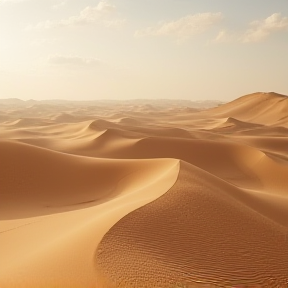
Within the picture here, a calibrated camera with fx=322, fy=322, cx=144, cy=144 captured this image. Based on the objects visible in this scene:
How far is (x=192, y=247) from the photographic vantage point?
14.3ft

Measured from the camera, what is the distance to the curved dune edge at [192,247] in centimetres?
370

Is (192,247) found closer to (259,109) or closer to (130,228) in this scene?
(130,228)

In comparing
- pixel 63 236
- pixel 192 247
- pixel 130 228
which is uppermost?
pixel 130 228

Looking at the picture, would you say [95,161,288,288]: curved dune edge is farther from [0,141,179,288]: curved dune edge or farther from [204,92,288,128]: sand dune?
[204,92,288,128]: sand dune

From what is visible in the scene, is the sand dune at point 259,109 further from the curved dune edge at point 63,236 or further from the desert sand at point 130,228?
the curved dune edge at point 63,236

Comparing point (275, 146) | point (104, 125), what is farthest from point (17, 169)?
point (104, 125)

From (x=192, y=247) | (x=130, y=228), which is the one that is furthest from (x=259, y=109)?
(x=130, y=228)

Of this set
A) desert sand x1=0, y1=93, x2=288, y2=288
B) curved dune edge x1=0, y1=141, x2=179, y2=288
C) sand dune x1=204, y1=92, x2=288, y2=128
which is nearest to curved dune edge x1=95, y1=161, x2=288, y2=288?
desert sand x1=0, y1=93, x2=288, y2=288

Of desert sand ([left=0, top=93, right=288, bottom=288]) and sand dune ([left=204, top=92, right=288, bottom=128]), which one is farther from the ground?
sand dune ([left=204, top=92, right=288, bottom=128])

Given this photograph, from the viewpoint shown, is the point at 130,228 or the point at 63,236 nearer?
the point at 130,228

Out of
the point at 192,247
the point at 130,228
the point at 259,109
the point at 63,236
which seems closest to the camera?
the point at 192,247

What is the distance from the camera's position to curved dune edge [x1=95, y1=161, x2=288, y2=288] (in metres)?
3.70

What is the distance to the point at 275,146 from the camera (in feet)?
63.7

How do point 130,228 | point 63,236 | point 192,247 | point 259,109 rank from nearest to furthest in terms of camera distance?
point 192,247, point 130,228, point 63,236, point 259,109
